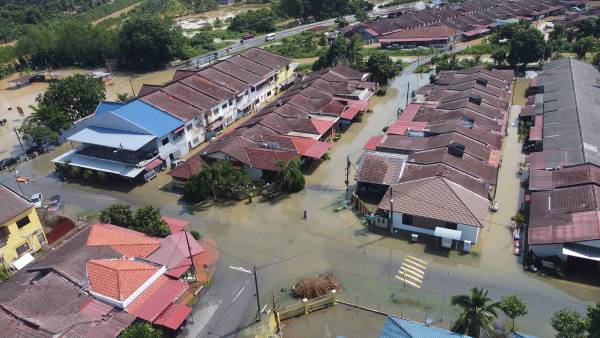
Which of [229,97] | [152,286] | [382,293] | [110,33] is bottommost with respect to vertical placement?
[382,293]

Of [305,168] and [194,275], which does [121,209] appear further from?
[305,168]

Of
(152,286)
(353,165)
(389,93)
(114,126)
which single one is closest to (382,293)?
(152,286)

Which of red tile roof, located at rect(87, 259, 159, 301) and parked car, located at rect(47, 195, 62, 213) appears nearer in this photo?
red tile roof, located at rect(87, 259, 159, 301)

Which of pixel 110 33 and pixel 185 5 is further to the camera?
pixel 185 5

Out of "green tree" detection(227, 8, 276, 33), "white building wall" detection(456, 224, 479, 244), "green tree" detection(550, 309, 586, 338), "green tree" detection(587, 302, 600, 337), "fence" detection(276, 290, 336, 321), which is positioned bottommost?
"fence" detection(276, 290, 336, 321)

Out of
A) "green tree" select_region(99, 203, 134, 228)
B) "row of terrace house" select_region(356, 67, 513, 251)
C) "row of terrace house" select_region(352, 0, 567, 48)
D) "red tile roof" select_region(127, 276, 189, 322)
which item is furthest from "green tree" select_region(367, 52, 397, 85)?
"red tile roof" select_region(127, 276, 189, 322)

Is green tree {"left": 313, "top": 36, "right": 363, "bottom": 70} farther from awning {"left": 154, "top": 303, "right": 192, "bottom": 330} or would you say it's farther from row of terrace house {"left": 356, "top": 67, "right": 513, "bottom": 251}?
awning {"left": 154, "top": 303, "right": 192, "bottom": 330}

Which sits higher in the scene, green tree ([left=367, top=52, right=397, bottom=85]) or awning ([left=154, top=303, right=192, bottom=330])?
green tree ([left=367, top=52, right=397, bottom=85])
